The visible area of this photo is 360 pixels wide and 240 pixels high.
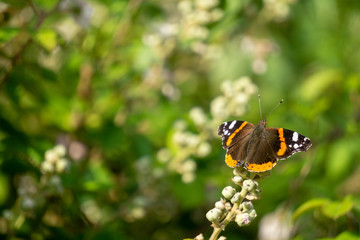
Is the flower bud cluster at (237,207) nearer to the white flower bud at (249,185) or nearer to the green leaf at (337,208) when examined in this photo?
the white flower bud at (249,185)

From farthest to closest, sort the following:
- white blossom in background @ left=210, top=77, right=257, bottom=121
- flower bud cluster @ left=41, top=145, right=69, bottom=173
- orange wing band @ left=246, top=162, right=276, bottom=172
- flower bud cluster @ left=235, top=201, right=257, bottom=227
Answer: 1. white blossom in background @ left=210, top=77, right=257, bottom=121
2. flower bud cluster @ left=41, top=145, right=69, bottom=173
3. orange wing band @ left=246, top=162, right=276, bottom=172
4. flower bud cluster @ left=235, top=201, right=257, bottom=227

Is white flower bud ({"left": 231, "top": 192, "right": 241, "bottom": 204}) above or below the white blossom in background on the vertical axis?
below

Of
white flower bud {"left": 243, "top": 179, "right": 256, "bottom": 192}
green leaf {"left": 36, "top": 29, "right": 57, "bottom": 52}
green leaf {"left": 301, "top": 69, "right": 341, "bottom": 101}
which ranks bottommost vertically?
white flower bud {"left": 243, "top": 179, "right": 256, "bottom": 192}

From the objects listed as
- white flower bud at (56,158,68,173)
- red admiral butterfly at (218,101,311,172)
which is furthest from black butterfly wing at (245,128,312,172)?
white flower bud at (56,158,68,173)

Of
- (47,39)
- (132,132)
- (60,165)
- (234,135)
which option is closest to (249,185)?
(234,135)

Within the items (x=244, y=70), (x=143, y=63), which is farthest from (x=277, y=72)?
(x=143, y=63)

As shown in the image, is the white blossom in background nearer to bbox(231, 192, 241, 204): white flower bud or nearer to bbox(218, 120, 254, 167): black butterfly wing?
bbox(218, 120, 254, 167): black butterfly wing

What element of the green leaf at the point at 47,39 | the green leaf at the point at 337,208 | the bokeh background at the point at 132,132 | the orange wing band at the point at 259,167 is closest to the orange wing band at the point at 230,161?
the orange wing band at the point at 259,167

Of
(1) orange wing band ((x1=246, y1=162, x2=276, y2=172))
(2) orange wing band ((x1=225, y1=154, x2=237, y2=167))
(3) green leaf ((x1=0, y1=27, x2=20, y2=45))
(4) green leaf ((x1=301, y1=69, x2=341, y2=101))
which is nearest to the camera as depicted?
(1) orange wing band ((x1=246, y1=162, x2=276, y2=172))
